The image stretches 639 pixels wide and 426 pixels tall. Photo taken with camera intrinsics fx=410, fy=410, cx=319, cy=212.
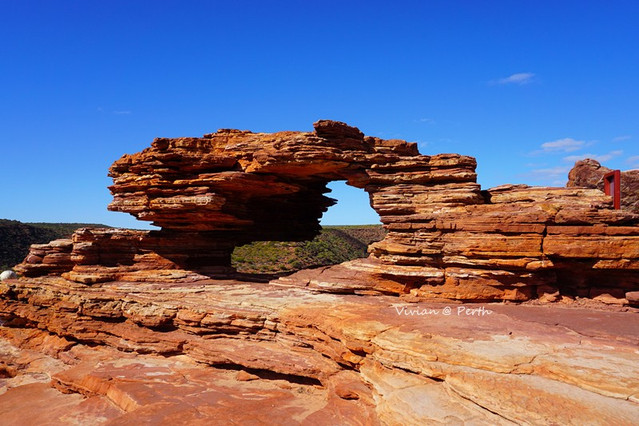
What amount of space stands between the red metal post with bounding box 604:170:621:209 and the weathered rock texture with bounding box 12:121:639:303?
0.51 m

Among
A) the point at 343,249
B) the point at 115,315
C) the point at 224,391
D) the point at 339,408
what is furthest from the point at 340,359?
the point at 343,249

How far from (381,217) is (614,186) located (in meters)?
7.94

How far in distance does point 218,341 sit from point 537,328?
10116mm

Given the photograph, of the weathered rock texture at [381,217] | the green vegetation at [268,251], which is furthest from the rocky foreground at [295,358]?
the green vegetation at [268,251]

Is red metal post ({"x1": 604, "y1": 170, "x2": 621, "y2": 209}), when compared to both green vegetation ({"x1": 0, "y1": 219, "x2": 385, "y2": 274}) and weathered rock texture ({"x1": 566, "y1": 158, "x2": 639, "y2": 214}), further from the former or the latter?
green vegetation ({"x1": 0, "y1": 219, "x2": 385, "y2": 274})

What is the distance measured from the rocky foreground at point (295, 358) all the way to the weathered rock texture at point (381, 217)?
3.42ft

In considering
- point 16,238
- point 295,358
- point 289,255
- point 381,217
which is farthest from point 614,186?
point 16,238

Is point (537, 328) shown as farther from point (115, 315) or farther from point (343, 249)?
point (343, 249)

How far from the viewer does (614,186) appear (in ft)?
45.6

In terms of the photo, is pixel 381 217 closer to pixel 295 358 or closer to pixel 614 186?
pixel 295 358

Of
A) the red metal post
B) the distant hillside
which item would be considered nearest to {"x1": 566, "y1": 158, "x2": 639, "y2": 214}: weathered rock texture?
the red metal post

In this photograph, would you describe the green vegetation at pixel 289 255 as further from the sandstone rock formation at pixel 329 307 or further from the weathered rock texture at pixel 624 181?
the weathered rock texture at pixel 624 181

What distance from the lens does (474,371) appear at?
26.9 ft

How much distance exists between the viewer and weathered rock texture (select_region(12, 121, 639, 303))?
512 inches
